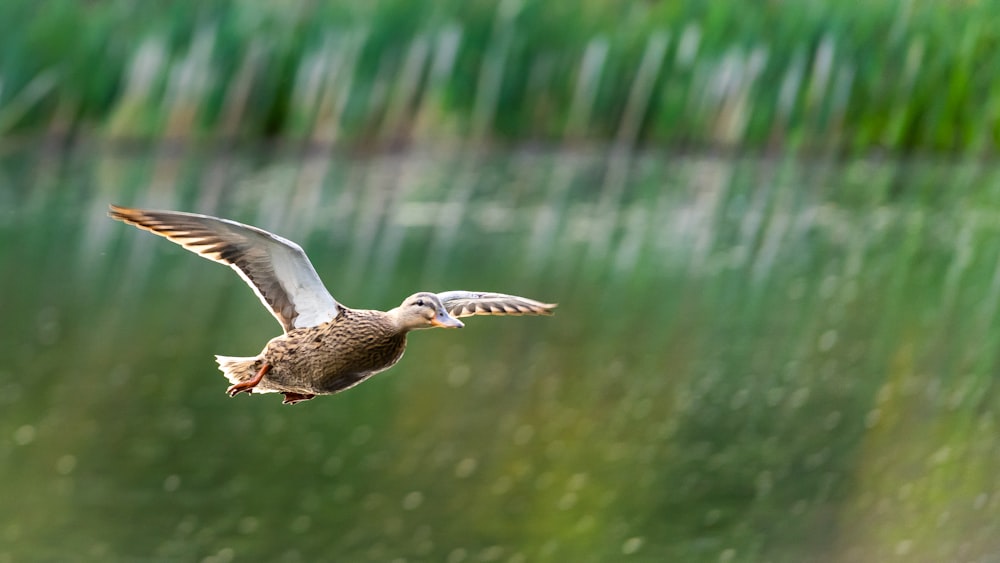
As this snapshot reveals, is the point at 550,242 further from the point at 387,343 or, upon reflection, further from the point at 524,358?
the point at 387,343

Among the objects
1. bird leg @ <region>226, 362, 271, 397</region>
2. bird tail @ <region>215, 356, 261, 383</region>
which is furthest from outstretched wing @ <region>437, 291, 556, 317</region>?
bird leg @ <region>226, 362, 271, 397</region>

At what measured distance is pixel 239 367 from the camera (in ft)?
15.9

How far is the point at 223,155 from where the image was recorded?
24078mm

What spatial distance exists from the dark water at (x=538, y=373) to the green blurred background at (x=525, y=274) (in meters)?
0.05

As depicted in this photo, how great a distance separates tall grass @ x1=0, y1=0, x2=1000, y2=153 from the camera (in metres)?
19.3

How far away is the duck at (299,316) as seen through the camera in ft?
14.4

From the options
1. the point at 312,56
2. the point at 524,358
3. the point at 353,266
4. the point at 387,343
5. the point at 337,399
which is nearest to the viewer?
the point at 387,343

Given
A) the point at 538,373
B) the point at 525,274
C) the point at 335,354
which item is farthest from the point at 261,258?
the point at 525,274

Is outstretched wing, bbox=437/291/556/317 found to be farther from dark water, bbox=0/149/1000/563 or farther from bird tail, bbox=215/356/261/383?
dark water, bbox=0/149/1000/563

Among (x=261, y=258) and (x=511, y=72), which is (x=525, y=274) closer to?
(x=511, y=72)

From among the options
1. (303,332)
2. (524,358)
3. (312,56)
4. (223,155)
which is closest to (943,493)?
(524,358)

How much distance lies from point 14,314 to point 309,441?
507cm

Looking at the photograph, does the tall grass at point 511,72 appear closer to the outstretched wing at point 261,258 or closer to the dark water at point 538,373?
the dark water at point 538,373

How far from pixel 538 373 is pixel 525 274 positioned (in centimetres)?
224
